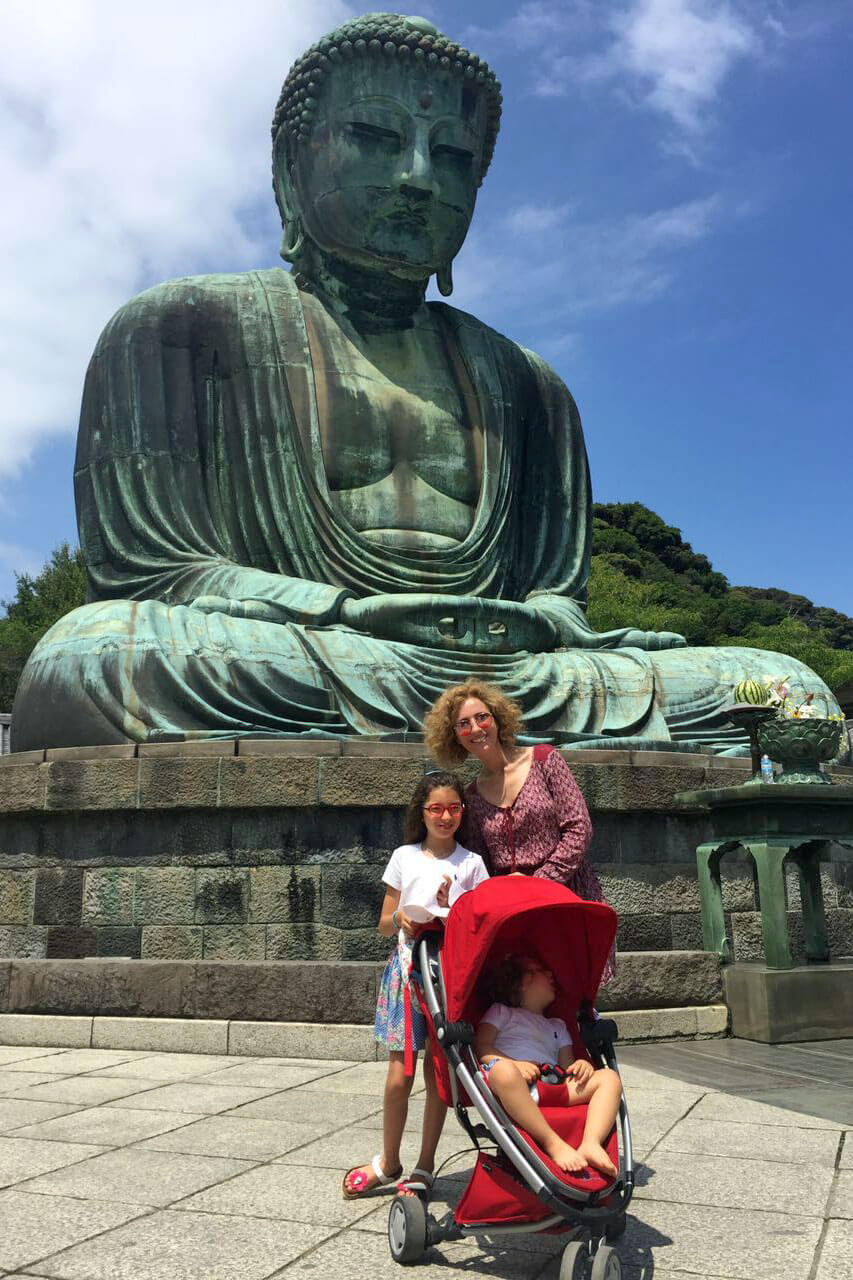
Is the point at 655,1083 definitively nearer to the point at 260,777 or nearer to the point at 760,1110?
the point at 760,1110

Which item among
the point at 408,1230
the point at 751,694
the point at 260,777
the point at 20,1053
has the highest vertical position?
the point at 751,694

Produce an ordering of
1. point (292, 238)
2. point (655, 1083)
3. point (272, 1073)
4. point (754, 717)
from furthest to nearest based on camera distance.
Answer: point (292, 238), point (754, 717), point (272, 1073), point (655, 1083)

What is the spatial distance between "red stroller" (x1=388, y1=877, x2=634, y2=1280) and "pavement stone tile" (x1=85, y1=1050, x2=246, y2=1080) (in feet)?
6.54

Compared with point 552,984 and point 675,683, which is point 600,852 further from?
point 552,984

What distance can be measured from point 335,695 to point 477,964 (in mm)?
4342

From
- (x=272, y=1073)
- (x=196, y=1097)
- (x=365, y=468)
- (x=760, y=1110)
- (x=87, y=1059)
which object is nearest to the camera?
(x=760, y=1110)

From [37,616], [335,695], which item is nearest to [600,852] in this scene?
[335,695]

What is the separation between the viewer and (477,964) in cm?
243

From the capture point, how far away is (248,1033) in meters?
4.79

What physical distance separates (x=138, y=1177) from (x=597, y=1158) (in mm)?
1268

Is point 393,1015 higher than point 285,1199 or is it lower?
higher

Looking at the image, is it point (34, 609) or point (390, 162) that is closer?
point (390, 162)

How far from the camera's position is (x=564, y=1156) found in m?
2.24

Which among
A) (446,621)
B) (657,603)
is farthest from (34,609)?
(446,621)
